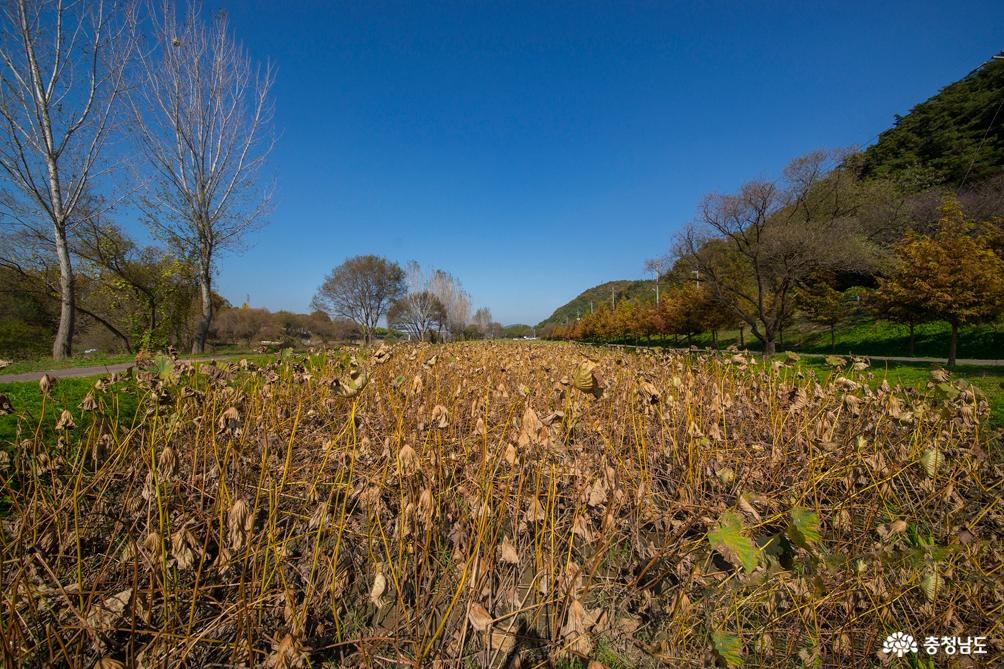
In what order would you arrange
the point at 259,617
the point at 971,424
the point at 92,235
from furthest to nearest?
the point at 92,235, the point at 971,424, the point at 259,617

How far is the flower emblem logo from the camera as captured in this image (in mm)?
1363

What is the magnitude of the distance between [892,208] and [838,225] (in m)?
19.8

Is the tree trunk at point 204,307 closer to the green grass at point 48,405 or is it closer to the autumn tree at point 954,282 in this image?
the green grass at point 48,405

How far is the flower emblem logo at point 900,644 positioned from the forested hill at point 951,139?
46455 mm

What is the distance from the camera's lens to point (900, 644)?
4.59 ft

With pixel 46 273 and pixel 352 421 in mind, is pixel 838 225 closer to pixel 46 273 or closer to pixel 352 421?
pixel 352 421

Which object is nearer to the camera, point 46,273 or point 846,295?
point 46,273

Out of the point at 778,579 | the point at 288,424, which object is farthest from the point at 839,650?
the point at 288,424

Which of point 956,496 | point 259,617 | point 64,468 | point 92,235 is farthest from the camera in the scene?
point 92,235

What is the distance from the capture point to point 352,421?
145cm

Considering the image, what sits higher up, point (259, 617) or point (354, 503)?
point (354, 503)

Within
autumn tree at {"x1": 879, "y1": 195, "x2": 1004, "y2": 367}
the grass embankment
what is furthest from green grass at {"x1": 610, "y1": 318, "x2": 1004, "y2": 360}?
autumn tree at {"x1": 879, "y1": 195, "x2": 1004, "y2": 367}

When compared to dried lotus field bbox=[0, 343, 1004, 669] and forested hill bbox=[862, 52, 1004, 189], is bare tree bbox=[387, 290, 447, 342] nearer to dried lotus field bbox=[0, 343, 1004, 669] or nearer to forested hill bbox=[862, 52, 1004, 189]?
dried lotus field bbox=[0, 343, 1004, 669]

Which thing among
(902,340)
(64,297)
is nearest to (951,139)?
(902,340)
